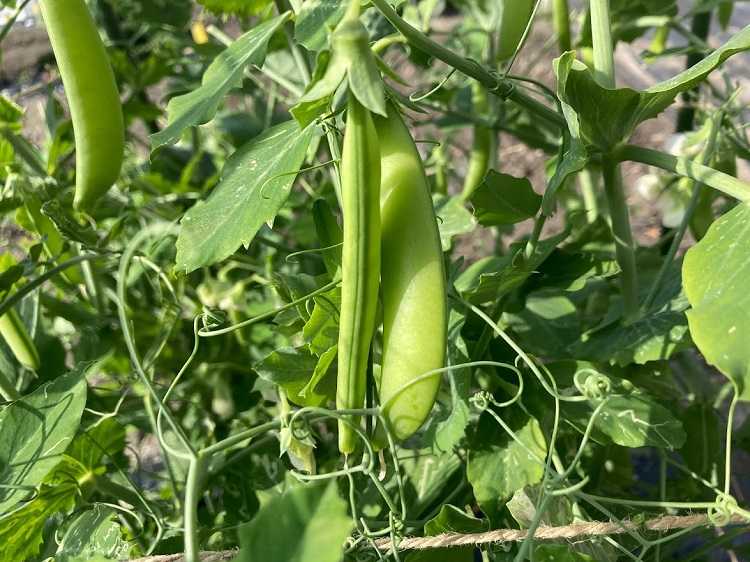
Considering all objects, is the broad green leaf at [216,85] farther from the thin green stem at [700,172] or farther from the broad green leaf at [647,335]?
the broad green leaf at [647,335]

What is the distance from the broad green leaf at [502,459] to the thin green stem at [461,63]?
326 mm

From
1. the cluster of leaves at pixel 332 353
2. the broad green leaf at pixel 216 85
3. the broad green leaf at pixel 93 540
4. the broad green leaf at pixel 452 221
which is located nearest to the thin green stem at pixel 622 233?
the cluster of leaves at pixel 332 353

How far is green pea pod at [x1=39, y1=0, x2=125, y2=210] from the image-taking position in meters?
0.59

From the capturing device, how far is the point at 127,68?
1208 mm

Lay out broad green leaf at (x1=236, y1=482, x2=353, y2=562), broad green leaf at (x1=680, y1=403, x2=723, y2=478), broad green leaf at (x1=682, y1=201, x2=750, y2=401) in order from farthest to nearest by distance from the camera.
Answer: broad green leaf at (x1=680, y1=403, x2=723, y2=478)
broad green leaf at (x1=682, y1=201, x2=750, y2=401)
broad green leaf at (x1=236, y1=482, x2=353, y2=562)

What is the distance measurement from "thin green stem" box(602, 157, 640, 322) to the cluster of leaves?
0.05 ft

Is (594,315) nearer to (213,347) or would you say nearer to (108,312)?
(213,347)

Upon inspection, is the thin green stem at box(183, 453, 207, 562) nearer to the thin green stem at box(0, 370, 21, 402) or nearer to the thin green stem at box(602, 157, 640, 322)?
the thin green stem at box(0, 370, 21, 402)

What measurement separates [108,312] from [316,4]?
699 mm

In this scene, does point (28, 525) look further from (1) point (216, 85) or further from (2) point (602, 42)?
(2) point (602, 42)

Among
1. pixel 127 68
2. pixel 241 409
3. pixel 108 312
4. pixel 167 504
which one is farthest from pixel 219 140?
pixel 167 504

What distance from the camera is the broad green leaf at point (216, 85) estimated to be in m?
0.58

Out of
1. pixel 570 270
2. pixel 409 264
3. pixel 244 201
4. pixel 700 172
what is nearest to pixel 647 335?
pixel 570 270

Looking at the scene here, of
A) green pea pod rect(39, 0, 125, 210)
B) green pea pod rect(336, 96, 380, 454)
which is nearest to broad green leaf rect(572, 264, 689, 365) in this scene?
green pea pod rect(336, 96, 380, 454)
